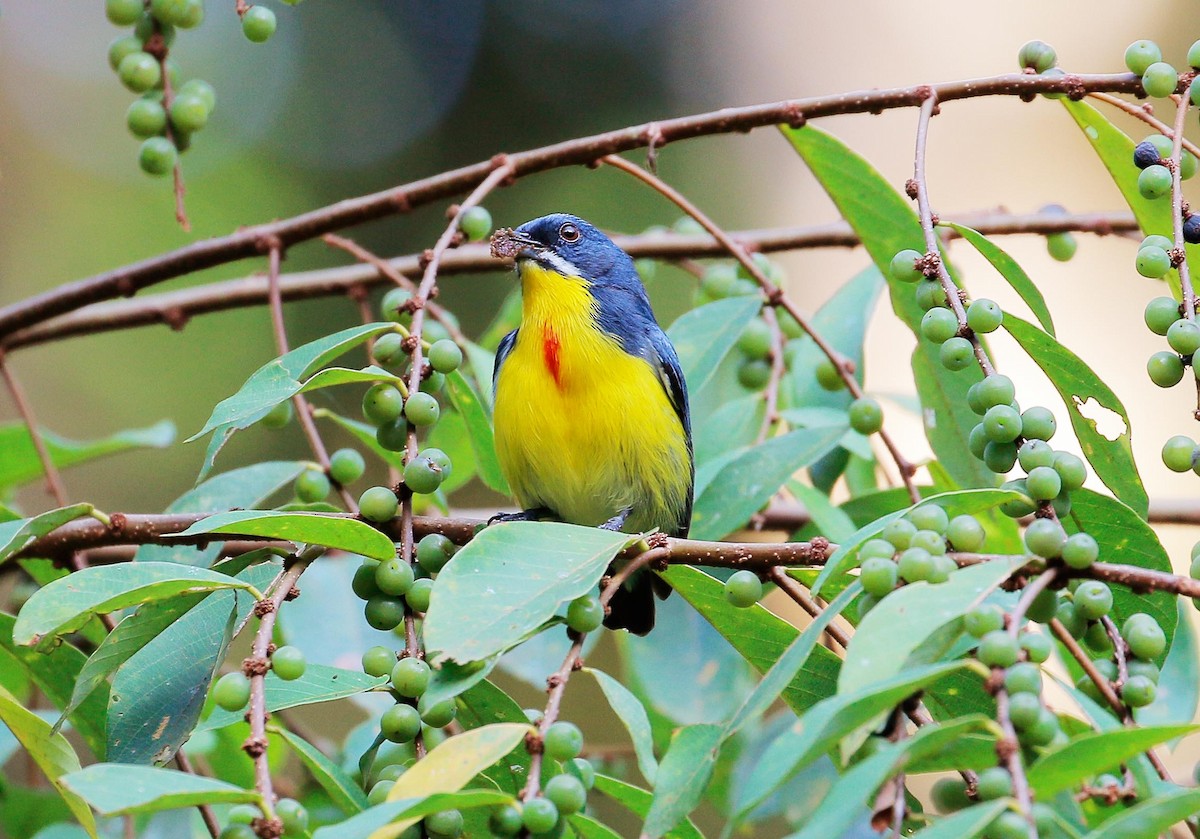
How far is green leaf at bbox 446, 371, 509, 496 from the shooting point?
2650 millimetres

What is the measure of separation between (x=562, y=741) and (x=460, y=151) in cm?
982

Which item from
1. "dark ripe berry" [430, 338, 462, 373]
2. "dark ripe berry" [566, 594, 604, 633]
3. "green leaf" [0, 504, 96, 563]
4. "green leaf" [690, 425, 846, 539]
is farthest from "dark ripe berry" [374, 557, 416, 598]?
"green leaf" [690, 425, 846, 539]

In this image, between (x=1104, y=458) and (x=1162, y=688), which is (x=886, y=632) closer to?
(x=1104, y=458)

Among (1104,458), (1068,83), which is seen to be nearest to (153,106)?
(1068,83)

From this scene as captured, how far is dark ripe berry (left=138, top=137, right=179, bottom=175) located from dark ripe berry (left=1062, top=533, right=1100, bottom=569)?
212cm

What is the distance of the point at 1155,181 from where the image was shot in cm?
212

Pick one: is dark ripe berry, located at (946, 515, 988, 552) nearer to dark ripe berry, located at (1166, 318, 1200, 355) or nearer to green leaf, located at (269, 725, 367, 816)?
dark ripe berry, located at (1166, 318, 1200, 355)

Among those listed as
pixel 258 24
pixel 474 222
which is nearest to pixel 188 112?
pixel 258 24

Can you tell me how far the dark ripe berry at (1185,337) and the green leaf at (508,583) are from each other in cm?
89

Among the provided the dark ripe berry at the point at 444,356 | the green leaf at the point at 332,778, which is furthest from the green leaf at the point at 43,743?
the dark ripe berry at the point at 444,356

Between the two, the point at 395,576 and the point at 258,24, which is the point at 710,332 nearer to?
the point at 258,24

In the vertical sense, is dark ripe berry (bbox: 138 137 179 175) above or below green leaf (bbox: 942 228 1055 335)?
below

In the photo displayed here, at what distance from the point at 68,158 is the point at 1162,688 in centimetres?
949

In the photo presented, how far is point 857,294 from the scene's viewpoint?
3.56 m
